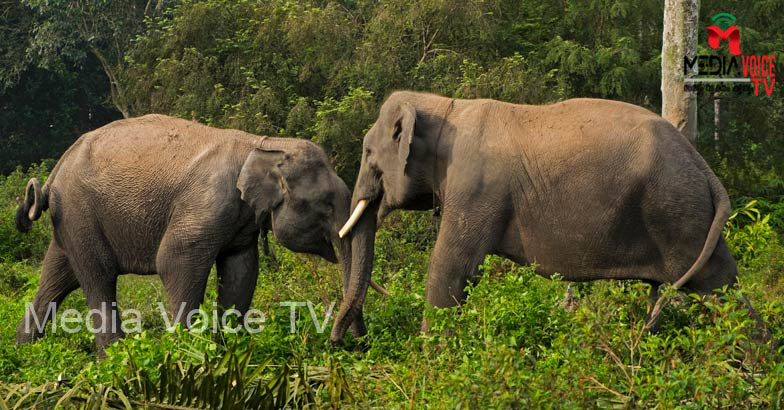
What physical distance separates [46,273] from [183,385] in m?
4.09

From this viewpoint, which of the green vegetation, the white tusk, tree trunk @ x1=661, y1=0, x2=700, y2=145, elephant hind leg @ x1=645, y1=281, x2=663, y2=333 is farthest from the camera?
tree trunk @ x1=661, y1=0, x2=700, y2=145

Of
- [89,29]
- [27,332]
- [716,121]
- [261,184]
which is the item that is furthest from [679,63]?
[89,29]

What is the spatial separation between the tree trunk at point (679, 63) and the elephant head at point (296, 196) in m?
4.20

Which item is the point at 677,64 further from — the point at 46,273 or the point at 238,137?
the point at 46,273

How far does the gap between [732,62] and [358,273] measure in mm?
9613

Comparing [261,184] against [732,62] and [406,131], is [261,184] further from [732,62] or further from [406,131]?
[732,62]

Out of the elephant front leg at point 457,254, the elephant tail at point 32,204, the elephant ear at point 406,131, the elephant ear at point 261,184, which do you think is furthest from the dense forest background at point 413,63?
the elephant front leg at point 457,254

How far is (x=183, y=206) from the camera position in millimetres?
7430

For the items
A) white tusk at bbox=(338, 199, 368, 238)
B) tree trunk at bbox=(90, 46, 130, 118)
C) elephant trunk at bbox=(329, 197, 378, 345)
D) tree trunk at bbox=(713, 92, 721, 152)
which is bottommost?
tree trunk at bbox=(713, 92, 721, 152)

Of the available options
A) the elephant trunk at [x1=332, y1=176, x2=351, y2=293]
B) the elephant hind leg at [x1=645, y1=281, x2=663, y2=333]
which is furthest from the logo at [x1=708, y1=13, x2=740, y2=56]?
the elephant trunk at [x1=332, y1=176, x2=351, y2=293]

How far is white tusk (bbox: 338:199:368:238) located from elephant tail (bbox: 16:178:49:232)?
6.78 feet

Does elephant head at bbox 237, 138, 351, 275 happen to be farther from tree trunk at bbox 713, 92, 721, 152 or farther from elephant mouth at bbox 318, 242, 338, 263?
tree trunk at bbox 713, 92, 721, 152

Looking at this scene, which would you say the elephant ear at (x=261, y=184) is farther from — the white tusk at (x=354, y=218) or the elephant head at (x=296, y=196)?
the white tusk at (x=354, y=218)

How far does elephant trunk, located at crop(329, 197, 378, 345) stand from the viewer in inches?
274
